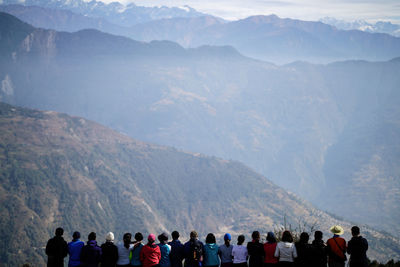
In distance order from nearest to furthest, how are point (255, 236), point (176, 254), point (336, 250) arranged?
point (336, 250)
point (255, 236)
point (176, 254)

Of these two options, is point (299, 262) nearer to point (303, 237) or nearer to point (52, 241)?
point (303, 237)

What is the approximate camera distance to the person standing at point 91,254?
85.3ft

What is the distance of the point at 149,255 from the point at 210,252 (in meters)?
3.60

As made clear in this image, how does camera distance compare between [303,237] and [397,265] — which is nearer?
[303,237]

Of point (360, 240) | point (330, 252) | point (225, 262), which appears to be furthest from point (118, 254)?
point (360, 240)

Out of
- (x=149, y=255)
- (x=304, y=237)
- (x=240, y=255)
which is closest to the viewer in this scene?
(x=304, y=237)

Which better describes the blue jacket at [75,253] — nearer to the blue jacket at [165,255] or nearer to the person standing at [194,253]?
the blue jacket at [165,255]

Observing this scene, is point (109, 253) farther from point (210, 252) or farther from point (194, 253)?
point (210, 252)

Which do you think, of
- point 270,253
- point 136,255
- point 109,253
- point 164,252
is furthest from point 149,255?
point 270,253

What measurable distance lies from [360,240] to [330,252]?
1.79 metres

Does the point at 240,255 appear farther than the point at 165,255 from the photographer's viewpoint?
No

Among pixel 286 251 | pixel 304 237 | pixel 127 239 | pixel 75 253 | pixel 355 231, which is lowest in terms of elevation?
pixel 286 251

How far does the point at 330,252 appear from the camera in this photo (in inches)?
1022

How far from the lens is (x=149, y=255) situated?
1033 inches
